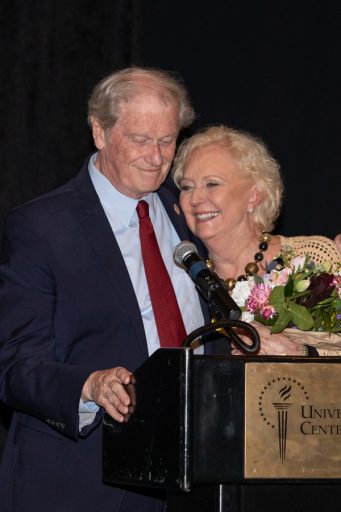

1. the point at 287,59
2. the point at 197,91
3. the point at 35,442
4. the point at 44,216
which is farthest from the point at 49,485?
the point at 287,59

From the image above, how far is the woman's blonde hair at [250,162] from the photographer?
3.25 m

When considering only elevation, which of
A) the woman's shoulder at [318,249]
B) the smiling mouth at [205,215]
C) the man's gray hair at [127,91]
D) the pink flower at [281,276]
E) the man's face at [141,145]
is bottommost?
the woman's shoulder at [318,249]

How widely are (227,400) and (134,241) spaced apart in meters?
0.97

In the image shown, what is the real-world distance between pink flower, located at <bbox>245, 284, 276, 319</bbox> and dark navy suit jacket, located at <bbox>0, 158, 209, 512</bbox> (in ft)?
0.99

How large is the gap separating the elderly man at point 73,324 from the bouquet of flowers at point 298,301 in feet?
0.94

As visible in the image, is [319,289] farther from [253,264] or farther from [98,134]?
[98,134]

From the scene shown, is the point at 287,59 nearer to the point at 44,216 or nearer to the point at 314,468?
the point at 44,216

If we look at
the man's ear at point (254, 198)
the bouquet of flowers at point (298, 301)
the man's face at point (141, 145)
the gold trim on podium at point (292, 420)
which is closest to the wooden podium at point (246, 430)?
the gold trim on podium at point (292, 420)

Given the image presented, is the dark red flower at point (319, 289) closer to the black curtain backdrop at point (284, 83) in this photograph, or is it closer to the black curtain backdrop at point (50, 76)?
the black curtain backdrop at point (50, 76)

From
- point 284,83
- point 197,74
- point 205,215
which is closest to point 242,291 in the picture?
point 205,215

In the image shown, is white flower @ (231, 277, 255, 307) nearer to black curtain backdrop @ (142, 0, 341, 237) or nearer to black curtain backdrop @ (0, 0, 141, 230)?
black curtain backdrop @ (0, 0, 141, 230)

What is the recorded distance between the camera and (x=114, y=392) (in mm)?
2197

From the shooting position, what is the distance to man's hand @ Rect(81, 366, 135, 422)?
2168 millimetres

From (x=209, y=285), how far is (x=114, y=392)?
12.5 inches
